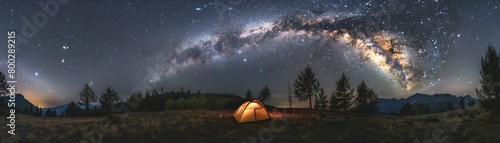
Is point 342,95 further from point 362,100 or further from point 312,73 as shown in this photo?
point 312,73

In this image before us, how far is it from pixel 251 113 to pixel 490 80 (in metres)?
28.3

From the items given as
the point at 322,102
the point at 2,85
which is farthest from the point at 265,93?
the point at 2,85

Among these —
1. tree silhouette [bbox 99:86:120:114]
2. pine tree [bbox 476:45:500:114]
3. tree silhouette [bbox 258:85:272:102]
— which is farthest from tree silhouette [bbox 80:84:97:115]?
pine tree [bbox 476:45:500:114]

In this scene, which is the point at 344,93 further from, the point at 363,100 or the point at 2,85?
the point at 2,85

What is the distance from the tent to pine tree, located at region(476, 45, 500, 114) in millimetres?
26162

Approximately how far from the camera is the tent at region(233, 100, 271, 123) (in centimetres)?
2102

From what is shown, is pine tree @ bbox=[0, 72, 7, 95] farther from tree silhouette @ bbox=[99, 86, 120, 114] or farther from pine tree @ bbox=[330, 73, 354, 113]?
pine tree @ bbox=[330, 73, 354, 113]

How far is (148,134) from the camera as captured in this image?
1537 centimetres

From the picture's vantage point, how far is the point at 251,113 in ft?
70.1

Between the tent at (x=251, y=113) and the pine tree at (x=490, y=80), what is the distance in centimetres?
2616

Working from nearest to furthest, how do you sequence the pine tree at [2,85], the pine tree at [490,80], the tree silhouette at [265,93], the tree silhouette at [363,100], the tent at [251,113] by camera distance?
the tent at [251,113] < the pine tree at [490,80] < the pine tree at [2,85] < the tree silhouette at [363,100] < the tree silhouette at [265,93]

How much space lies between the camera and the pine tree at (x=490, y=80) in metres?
31.6

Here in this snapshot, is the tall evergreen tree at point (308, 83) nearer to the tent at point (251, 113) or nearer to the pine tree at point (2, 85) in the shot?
the tent at point (251, 113)

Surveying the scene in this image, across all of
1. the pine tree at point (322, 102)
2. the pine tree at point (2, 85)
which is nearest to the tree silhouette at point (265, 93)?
the pine tree at point (322, 102)
